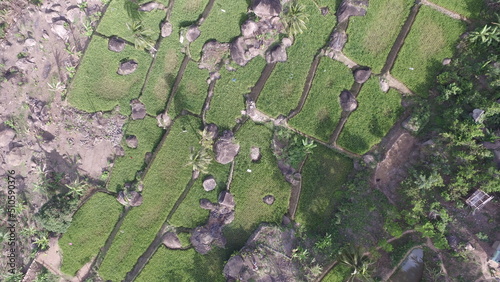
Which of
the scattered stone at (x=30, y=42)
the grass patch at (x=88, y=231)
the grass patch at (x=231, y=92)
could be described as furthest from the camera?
the scattered stone at (x=30, y=42)

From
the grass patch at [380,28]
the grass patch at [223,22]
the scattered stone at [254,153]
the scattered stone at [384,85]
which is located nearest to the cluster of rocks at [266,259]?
the scattered stone at [254,153]

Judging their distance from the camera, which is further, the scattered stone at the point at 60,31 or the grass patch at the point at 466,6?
the scattered stone at the point at 60,31

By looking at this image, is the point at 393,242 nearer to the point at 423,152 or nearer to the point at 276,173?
the point at 423,152

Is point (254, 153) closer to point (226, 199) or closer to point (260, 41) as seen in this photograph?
point (226, 199)

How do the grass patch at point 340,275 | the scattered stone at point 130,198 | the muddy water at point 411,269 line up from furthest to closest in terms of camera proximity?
the scattered stone at point 130,198
the grass patch at point 340,275
the muddy water at point 411,269

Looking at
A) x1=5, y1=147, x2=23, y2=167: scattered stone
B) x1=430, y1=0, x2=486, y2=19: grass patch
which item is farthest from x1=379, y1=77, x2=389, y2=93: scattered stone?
x1=5, y1=147, x2=23, y2=167: scattered stone

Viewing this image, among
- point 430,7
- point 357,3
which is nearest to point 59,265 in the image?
point 357,3

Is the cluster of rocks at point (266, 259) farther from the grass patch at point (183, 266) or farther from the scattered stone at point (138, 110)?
the scattered stone at point (138, 110)

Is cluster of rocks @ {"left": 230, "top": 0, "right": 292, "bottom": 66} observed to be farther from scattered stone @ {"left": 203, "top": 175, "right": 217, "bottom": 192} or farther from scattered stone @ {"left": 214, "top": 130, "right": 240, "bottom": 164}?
scattered stone @ {"left": 203, "top": 175, "right": 217, "bottom": 192}
